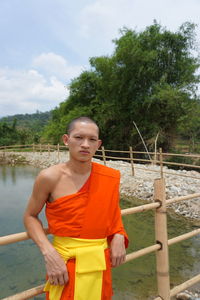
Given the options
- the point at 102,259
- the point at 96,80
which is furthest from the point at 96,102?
the point at 102,259

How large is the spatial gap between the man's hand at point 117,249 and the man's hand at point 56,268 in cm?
23

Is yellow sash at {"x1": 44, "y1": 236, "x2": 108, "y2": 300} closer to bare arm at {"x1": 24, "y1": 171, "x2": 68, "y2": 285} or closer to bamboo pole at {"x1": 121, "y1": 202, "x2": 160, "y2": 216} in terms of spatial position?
bare arm at {"x1": 24, "y1": 171, "x2": 68, "y2": 285}

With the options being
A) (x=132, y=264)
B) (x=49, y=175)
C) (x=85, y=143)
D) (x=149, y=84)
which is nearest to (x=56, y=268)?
(x=49, y=175)

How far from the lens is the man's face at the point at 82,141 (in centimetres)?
107

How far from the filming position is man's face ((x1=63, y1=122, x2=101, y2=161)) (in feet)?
3.52

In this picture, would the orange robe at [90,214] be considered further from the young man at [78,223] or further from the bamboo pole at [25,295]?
the bamboo pole at [25,295]

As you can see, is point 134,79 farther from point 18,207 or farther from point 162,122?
point 18,207

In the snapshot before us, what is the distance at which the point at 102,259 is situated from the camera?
0.99 m

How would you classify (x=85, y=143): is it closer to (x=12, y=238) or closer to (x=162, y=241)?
(x=12, y=238)

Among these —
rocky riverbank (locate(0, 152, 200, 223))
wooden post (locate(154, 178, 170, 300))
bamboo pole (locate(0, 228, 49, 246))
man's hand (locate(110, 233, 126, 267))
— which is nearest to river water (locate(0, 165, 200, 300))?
rocky riverbank (locate(0, 152, 200, 223))

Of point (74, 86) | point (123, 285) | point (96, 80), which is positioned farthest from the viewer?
point (74, 86)

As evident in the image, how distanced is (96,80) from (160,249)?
1282cm

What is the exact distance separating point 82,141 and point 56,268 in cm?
53

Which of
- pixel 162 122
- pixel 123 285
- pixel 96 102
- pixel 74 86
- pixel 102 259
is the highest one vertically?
pixel 74 86
